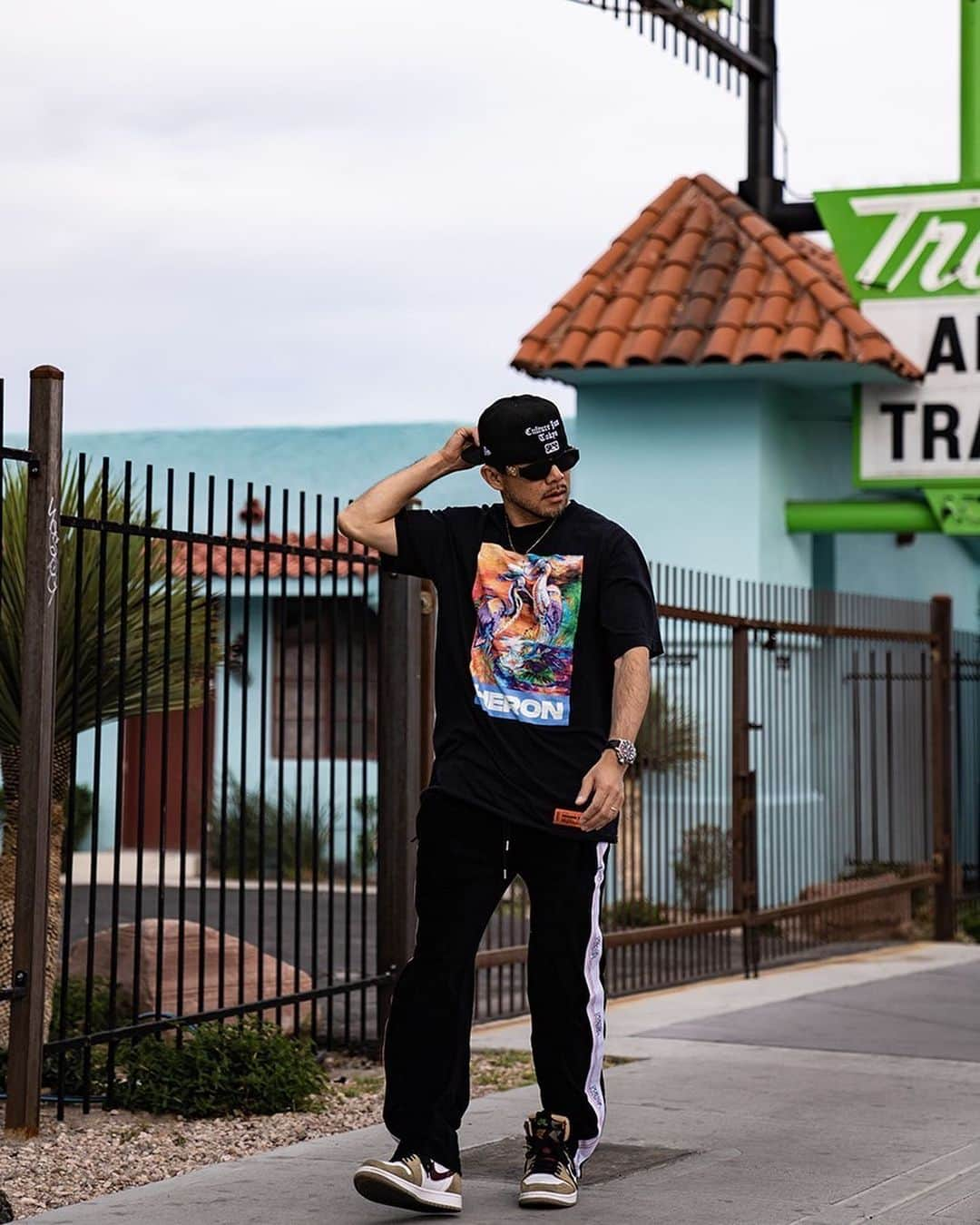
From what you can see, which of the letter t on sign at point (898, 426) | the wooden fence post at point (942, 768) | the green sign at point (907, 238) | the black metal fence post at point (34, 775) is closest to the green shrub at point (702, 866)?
the wooden fence post at point (942, 768)

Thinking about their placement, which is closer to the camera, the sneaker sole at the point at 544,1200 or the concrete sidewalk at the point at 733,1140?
the sneaker sole at the point at 544,1200

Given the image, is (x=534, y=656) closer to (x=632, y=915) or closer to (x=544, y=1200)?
(x=544, y=1200)

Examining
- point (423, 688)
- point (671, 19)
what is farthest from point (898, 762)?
point (423, 688)

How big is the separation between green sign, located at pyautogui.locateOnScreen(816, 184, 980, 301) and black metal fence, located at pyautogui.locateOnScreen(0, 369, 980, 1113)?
98.9 inches

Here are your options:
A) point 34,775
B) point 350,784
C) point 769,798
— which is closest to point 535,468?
point 34,775

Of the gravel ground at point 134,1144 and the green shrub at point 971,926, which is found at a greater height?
the gravel ground at point 134,1144

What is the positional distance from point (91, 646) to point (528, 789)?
257 centimetres

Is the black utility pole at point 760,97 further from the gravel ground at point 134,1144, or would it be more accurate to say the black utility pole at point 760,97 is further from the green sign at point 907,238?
the gravel ground at point 134,1144

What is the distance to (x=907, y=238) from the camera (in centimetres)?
1695

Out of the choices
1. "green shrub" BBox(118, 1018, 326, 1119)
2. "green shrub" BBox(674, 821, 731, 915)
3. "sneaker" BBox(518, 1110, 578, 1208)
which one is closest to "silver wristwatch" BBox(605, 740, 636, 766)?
"sneaker" BBox(518, 1110, 578, 1208)

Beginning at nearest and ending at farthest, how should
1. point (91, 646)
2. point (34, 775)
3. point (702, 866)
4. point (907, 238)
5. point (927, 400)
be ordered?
point (34, 775) < point (91, 646) < point (702, 866) < point (907, 238) < point (927, 400)

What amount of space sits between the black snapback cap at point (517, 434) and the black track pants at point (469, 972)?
89 centimetres

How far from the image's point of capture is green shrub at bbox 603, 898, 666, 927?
1204 centimetres

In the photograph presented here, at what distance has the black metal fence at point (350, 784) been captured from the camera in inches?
293
